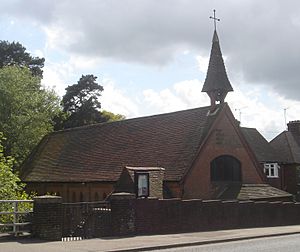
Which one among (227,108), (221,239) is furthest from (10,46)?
(221,239)

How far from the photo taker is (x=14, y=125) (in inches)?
1766

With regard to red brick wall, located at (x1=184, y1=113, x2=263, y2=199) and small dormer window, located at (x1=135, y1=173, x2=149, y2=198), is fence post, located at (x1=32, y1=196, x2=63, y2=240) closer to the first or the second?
small dormer window, located at (x1=135, y1=173, x2=149, y2=198)

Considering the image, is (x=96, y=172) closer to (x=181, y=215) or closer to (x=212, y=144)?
(x=212, y=144)

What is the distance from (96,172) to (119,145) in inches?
131

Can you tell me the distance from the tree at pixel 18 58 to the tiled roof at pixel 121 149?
29.1m

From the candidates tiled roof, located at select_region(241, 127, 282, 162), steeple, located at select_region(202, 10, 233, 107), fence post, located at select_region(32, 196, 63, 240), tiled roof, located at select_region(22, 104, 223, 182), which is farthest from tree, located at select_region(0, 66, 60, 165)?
fence post, located at select_region(32, 196, 63, 240)

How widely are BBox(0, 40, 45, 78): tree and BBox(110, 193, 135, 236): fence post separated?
5523cm

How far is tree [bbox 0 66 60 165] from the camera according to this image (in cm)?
4484

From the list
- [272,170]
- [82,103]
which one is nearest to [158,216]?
[272,170]

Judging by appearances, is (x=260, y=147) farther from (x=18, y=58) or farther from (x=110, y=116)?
(x=18, y=58)

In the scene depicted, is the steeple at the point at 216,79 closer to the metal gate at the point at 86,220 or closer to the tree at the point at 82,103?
the metal gate at the point at 86,220

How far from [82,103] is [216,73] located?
42.3 m

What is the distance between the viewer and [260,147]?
5156cm

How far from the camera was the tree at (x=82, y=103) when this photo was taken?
7325cm
